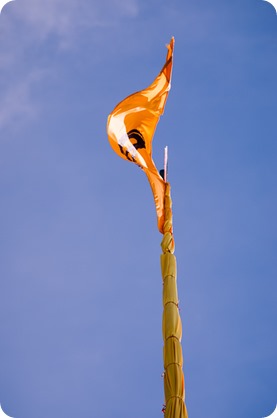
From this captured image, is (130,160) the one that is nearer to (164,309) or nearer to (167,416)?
(164,309)

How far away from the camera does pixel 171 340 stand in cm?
550

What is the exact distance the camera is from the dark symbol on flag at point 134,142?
9552 millimetres

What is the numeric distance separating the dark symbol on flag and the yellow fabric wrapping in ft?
9.11

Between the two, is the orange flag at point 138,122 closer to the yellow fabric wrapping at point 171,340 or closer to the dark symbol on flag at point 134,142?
the dark symbol on flag at point 134,142

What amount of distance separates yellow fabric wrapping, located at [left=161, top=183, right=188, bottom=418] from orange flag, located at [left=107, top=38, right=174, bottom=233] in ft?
9.13

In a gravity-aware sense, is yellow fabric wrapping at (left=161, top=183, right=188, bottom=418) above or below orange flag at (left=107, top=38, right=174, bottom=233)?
below

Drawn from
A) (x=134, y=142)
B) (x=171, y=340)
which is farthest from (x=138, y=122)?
(x=171, y=340)

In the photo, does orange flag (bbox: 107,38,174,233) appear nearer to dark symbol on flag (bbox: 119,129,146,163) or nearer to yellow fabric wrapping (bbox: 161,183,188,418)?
dark symbol on flag (bbox: 119,129,146,163)

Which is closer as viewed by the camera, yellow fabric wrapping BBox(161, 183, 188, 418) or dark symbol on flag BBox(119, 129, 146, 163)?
yellow fabric wrapping BBox(161, 183, 188, 418)

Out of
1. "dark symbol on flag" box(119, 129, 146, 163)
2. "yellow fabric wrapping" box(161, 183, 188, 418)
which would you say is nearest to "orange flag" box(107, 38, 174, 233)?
"dark symbol on flag" box(119, 129, 146, 163)

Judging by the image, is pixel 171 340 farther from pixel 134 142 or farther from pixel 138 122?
pixel 138 122

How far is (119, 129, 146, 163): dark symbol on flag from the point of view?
31.3 feet

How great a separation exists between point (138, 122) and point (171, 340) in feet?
17.9

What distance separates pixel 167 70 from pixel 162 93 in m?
0.50
